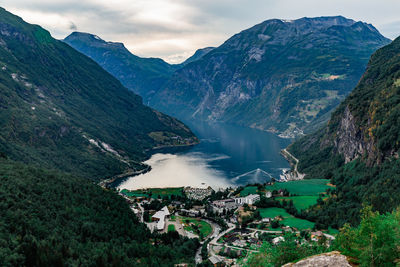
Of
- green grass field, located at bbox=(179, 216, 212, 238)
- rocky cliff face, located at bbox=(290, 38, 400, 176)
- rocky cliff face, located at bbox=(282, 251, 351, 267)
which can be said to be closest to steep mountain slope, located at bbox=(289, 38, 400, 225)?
rocky cliff face, located at bbox=(290, 38, 400, 176)

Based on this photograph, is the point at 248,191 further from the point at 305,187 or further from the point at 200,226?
the point at 200,226

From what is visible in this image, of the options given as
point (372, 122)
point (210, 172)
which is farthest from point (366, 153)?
point (210, 172)

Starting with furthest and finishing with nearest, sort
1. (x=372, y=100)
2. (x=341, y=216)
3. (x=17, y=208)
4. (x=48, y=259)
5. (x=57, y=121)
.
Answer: (x=57, y=121)
(x=372, y=100)
(x=341, y=216)
(x=17, y=208)
(x=48, y=259)

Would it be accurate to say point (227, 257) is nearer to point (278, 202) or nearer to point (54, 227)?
point (54, 227)

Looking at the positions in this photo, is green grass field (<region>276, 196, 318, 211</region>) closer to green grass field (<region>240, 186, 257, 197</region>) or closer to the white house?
the white house

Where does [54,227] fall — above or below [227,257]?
above

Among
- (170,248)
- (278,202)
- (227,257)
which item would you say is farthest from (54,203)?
(278,202)

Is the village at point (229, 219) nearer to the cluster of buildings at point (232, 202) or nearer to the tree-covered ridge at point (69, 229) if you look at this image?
the cluster of buildings at point (232, 202)
